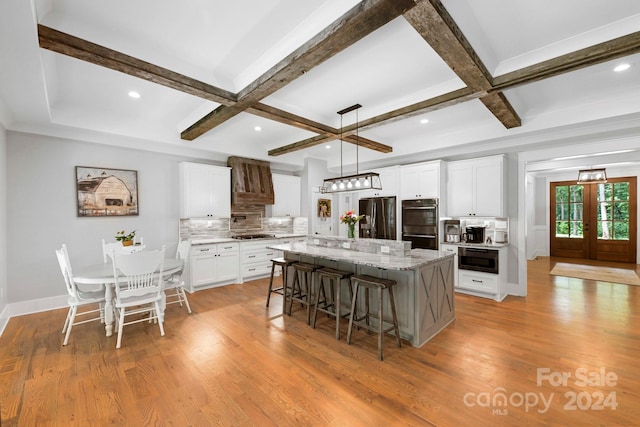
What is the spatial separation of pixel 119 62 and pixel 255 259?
4.21 meters

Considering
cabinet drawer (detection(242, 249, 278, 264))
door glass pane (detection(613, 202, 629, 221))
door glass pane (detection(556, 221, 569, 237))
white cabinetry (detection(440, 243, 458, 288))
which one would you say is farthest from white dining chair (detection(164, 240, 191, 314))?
door glass pane (detection(613, 202, 629, 221))

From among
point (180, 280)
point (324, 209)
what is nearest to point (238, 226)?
point (180, 280)

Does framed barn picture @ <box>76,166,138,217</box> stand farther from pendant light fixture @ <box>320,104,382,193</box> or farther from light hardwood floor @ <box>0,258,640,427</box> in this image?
pendant light fixture @ <box>320,104,382,193</box>

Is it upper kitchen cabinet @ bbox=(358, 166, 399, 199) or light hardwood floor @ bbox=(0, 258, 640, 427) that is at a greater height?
upper kitchen cabinet @ bbox=(358, 166, 399, 199)

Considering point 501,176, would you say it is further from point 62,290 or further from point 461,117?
point 62,290

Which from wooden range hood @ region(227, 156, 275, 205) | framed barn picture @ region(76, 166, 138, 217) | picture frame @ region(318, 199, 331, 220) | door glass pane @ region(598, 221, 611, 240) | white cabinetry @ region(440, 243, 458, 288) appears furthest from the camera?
door glass pane @ region(598, 221, 611, 240)

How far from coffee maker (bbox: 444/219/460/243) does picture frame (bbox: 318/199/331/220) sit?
297cm

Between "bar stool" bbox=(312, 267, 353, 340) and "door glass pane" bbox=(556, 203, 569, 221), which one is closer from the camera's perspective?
→ "bar stool" bbox=(312, 267, 353, 340)

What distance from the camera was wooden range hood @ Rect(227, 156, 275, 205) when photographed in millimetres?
5992

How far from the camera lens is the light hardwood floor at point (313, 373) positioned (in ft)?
6.64

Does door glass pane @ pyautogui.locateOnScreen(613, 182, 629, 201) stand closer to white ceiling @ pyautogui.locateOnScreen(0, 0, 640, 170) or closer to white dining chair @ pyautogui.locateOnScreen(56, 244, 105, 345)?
white ceiling @ pyautogui.locateOnScreen(0, 0, 640, 170)

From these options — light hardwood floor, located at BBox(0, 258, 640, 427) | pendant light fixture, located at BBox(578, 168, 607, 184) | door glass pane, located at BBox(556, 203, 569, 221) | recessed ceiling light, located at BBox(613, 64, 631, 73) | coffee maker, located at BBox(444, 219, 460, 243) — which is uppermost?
recessed ceiling light, located at BBox(613, 64, 631, 73)

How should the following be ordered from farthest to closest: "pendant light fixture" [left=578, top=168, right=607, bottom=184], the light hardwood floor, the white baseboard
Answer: "pendant light fixture" [left=578, top=168, right=607, bottom=184] < the white baseboard < the light hardwood floor

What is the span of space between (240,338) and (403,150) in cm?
475
